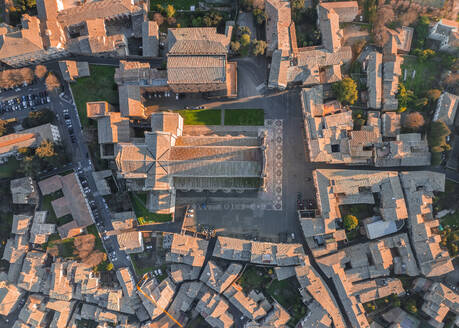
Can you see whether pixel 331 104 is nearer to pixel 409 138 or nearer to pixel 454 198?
pixel 409 138

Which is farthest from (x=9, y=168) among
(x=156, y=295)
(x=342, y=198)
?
(x=342, y=198)

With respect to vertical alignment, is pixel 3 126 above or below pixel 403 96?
below

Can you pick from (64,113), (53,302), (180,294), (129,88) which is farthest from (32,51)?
(180,294)

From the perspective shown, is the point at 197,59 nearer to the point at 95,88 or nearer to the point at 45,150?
the point at 95,88

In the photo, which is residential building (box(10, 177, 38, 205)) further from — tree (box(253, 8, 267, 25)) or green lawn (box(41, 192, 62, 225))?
tree (box(253, 8, 267, 25))

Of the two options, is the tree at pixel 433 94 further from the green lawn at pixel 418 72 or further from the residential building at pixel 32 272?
the residential building at pixel 32 272

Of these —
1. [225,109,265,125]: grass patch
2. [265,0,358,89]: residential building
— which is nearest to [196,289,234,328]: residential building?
[225,109,265,125]: grass patch
